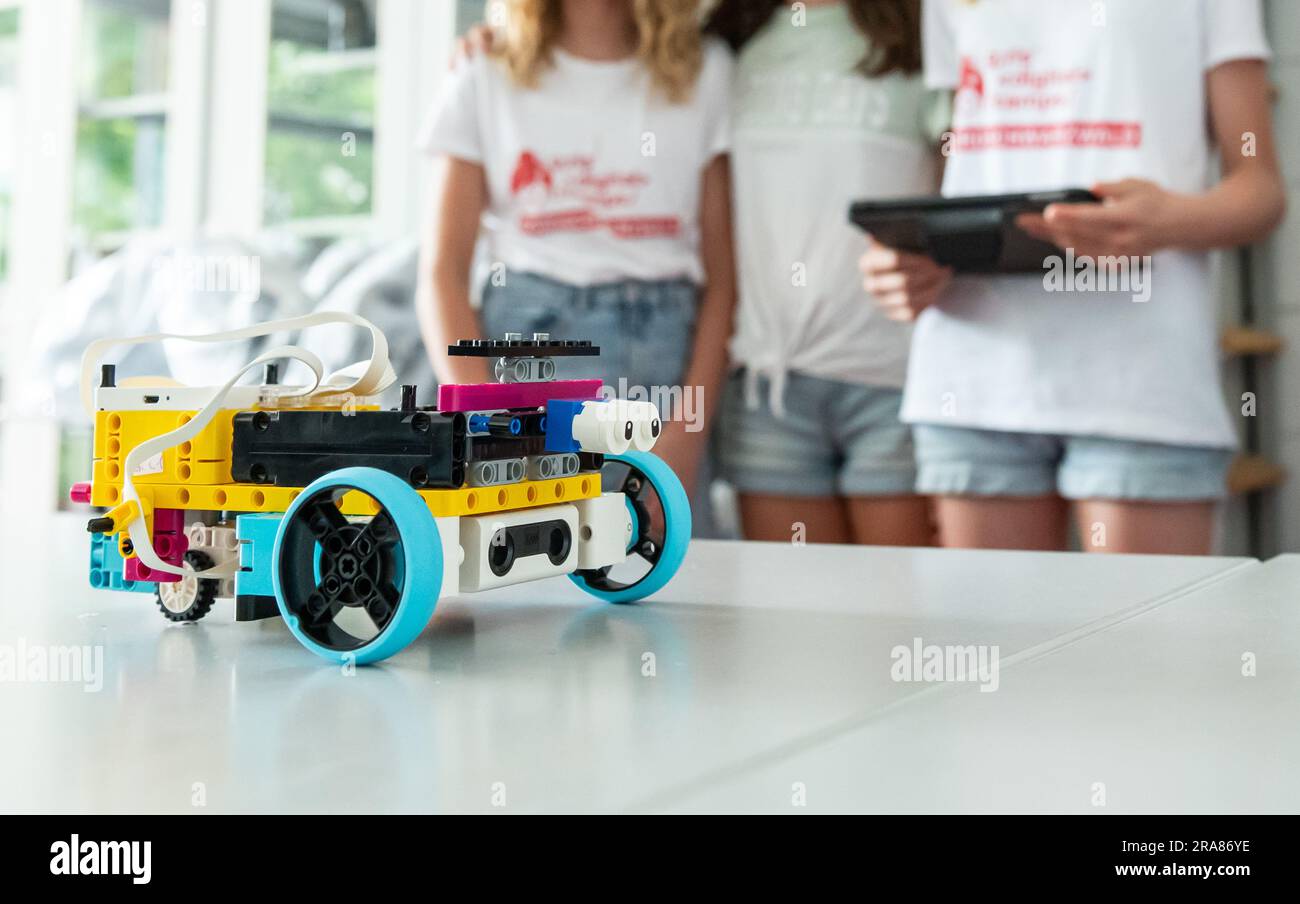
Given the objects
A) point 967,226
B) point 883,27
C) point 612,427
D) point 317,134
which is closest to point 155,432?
point 612,427

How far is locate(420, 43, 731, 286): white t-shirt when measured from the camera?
5.60 ft

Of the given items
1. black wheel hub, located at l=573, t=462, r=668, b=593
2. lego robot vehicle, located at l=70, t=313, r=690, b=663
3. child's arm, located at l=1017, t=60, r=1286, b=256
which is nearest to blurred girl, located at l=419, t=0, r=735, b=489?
child's arm, located at l=1017, t=60, r=1286, b=256

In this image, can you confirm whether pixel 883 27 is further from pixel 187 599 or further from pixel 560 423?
pixel 187 599

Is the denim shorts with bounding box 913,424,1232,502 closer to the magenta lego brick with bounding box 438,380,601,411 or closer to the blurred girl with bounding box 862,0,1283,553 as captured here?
the blurred girl with bounding box 862,0,1283,553

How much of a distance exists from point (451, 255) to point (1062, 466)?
782 mm

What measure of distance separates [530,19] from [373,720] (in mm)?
1336

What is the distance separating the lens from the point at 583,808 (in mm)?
420

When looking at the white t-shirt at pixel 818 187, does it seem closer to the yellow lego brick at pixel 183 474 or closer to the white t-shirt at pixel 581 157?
the white t-shirt at pixel 581 157

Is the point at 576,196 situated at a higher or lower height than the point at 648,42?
lower

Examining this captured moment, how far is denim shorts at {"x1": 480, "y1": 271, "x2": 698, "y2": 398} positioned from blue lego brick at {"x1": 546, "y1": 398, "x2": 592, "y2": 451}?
0.95m

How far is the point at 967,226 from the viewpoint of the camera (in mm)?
1370

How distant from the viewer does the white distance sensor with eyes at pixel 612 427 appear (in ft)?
2.39

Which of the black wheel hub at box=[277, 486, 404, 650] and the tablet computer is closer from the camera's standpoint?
the black wheel hub at box=[277, 486, 404, 650]

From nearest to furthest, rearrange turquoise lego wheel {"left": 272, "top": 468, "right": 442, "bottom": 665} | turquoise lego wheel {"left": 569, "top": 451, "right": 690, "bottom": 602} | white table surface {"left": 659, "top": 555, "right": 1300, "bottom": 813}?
white table surface {"left": 659, "top": 555, "right": 1300, "bottom": 813} → turquoise lego wheel {"left": 272, "top": 468, "right": 442, "bottom": 665} → turquoise lego wheel {"left": 569, "top": 451, "right": 690, "bottom": 602}
